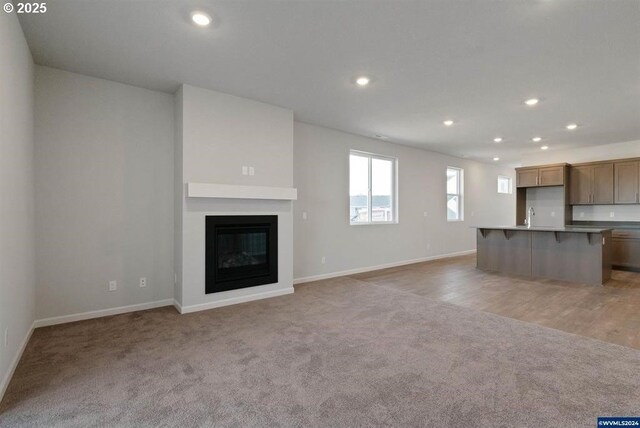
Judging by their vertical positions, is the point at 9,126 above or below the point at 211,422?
above

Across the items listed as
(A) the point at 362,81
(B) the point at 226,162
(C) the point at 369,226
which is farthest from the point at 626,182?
(B) the point at 226,162

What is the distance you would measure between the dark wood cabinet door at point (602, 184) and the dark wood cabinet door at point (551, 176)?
60 centimetres

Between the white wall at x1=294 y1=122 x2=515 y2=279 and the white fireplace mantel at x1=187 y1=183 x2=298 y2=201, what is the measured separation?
2.71 feet

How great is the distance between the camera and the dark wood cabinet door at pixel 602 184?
6.53 m

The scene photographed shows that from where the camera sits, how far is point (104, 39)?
2.79m

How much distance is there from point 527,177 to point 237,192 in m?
7.15

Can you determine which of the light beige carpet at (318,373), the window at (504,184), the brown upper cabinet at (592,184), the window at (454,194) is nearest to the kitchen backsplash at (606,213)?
the brown upper cabinet at (592,184)

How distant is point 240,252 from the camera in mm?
4219

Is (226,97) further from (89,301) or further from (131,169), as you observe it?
(89,301)

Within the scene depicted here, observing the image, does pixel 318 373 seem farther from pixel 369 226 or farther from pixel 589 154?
pixel 589 154

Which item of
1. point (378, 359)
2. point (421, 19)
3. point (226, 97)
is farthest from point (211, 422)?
point (226, 97)

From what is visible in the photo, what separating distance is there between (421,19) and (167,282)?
401 centimetres

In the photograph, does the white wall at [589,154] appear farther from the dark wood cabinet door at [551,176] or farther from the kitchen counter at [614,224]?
the kitchen counter at [614,224]

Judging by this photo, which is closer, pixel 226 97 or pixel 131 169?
pixel 131 169
